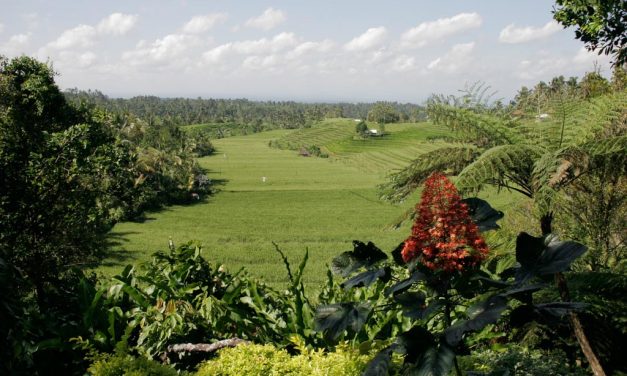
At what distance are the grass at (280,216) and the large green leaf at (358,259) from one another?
3.19 metres

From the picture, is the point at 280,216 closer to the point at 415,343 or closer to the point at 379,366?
the point at 379,366

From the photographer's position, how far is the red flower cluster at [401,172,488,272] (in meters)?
1.80

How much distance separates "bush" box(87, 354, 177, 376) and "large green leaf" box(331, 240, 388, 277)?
1537 mm

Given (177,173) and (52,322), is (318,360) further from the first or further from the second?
(177,173)

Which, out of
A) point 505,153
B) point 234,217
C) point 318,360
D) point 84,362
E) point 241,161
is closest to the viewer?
point 318,360

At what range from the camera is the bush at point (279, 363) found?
2.69m

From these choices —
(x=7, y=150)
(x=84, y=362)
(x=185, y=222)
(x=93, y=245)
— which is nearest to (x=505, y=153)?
(x=84, y=362)

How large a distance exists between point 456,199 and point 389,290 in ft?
1.50

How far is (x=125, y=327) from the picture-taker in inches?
152

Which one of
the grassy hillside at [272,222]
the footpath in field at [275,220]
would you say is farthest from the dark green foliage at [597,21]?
the grassy hillside at [272,222]

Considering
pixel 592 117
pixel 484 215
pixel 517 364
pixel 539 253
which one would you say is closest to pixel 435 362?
pixel 539 253

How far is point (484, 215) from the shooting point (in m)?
2.11

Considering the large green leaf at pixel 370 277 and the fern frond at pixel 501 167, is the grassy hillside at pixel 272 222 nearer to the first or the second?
the fern frond at pixel 501 167

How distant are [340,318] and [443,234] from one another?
0.56 metres
